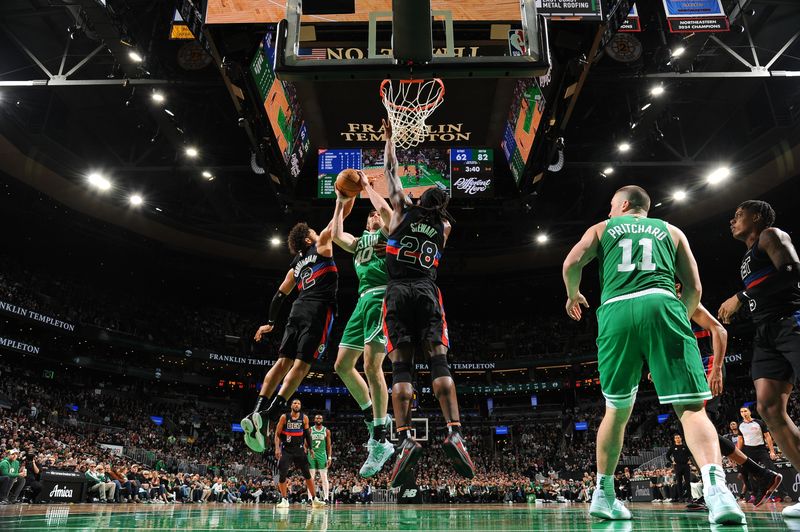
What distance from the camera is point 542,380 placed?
39.5 metres

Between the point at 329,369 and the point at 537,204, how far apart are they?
17.3 m

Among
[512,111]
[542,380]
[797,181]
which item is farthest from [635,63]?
[542,380]

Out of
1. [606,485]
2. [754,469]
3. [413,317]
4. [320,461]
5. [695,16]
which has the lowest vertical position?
[606,485]

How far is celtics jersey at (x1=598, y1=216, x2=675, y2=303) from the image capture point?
3729mm

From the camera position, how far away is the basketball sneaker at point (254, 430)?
17.8 feet

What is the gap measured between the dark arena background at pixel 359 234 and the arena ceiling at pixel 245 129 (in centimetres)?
11

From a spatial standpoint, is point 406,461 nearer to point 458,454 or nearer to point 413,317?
point 458,454

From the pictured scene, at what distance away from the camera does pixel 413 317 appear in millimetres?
4473

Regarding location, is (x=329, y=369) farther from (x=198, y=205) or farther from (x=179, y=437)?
(x=198, y=205)

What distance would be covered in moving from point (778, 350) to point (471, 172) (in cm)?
813

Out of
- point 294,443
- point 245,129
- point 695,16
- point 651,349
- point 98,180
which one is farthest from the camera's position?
point 98,180

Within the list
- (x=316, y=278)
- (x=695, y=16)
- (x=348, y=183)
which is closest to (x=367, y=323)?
(x=316, y=278)

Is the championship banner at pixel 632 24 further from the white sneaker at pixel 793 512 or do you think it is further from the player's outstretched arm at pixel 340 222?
the white sneaker at pixel 793 512

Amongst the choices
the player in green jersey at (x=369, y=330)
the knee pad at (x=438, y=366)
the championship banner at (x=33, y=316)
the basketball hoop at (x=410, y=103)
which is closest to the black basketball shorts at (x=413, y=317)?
the knee pad at (x=438, y=366)
